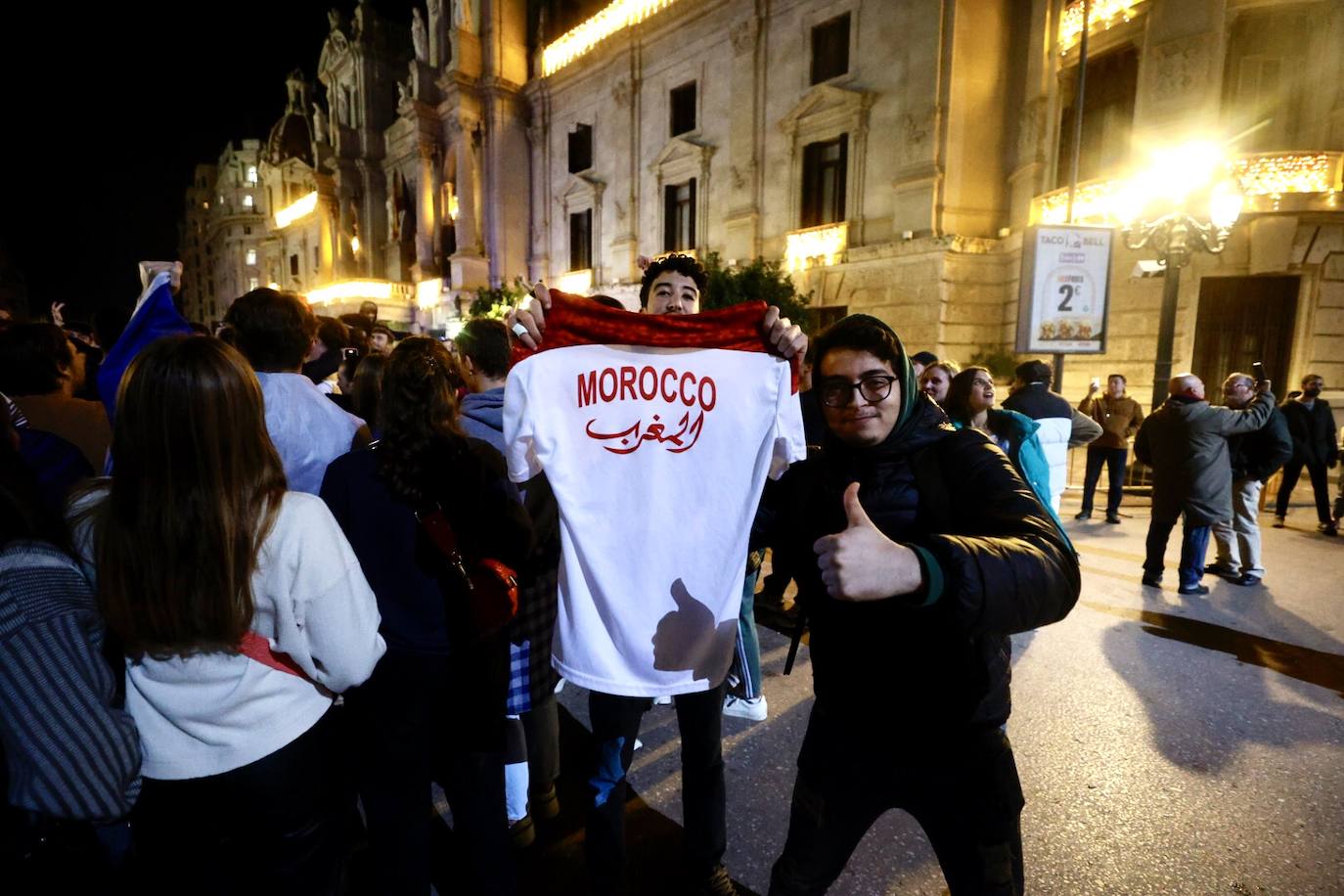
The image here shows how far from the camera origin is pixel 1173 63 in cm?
1197

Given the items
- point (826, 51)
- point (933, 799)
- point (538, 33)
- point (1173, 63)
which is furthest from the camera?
point (538, 33)

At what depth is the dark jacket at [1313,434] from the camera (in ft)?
26.3

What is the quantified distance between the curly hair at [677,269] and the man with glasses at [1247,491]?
18.8 ft

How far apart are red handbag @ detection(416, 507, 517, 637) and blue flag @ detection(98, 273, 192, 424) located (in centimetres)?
188

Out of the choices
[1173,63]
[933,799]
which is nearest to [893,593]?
[933,799]

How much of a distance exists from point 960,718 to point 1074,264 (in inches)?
391

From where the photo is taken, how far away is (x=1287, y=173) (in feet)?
37.7

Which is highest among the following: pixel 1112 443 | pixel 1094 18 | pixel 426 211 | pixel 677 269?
pixel 1094 18

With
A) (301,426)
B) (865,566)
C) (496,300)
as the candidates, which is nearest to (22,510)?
(301,426)

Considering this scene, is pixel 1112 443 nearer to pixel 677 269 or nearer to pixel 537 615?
pixel 677 269

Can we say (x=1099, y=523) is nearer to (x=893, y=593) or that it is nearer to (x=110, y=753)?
(x=893, y=593)

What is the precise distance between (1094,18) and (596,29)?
16387 mm

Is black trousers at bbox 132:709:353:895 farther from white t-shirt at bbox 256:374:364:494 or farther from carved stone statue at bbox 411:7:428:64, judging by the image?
carved stone statue at bbox 411:7:428:64

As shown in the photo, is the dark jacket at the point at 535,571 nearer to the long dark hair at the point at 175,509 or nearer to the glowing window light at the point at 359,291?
the long dark hair at the point at 175,509
